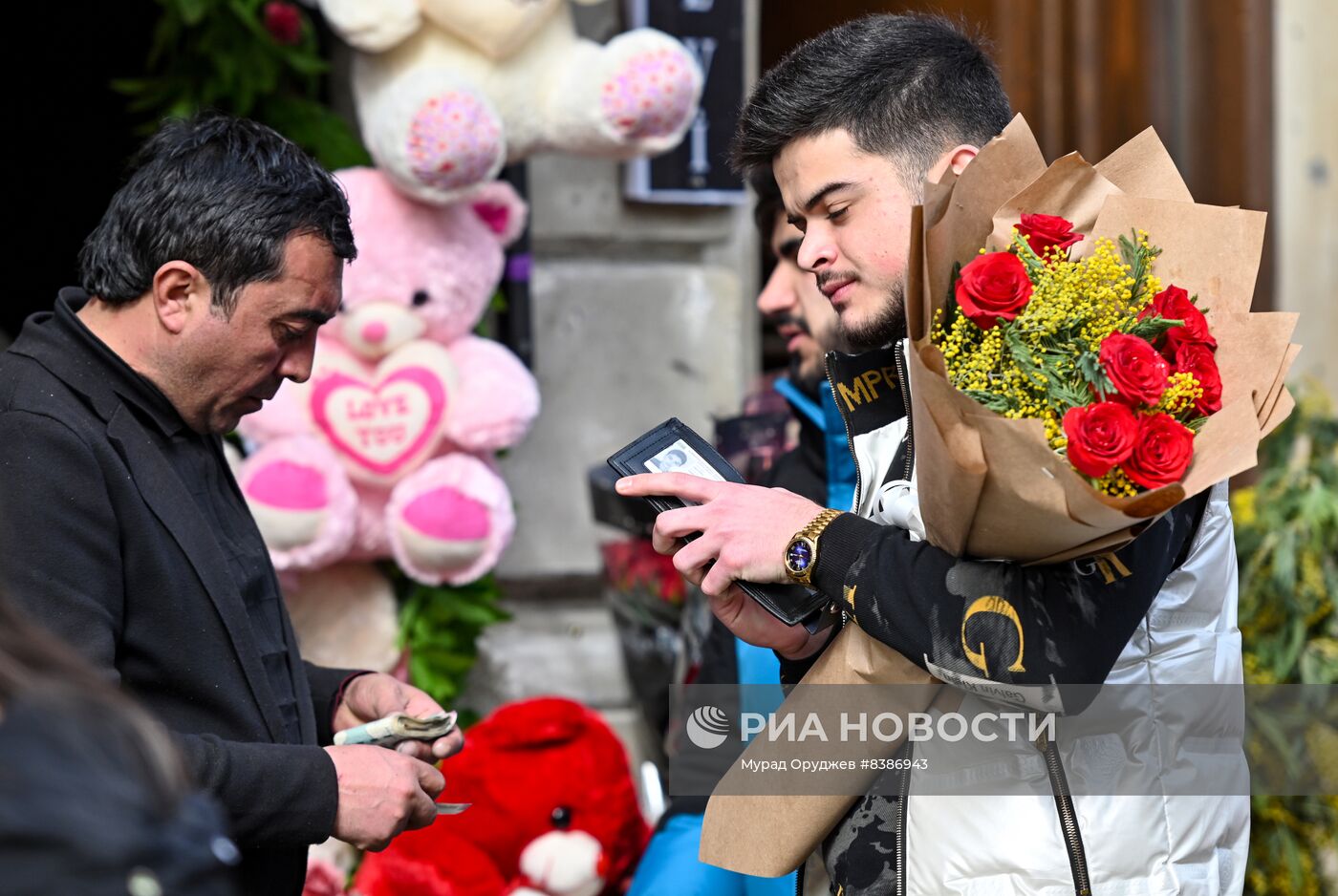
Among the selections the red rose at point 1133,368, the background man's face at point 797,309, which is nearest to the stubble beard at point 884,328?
the red rose at point 1133,368

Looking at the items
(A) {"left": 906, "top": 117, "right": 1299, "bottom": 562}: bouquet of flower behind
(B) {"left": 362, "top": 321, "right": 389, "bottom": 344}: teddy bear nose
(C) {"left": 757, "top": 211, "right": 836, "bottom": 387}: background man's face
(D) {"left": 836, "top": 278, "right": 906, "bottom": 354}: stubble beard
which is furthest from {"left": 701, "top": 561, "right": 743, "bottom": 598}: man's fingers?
(B) {"left": 362, "top": 321, "right": 389, "bottom": 344}: teddy bear nose

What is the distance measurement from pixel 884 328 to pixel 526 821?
1.32 metres

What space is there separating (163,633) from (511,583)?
5.95ft

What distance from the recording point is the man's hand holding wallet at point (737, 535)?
5.03 feet

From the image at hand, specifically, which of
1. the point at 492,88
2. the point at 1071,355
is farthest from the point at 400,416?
the point at 1071,355

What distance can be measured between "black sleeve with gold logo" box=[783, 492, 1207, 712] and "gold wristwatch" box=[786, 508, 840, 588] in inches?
1.1

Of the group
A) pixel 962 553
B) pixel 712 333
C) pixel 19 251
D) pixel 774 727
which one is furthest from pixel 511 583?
pixel 962 553

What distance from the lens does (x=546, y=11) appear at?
9.41 feet

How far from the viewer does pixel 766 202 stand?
2.74 m

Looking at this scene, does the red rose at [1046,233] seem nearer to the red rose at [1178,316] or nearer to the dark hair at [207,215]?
the red rose at [1178,316]

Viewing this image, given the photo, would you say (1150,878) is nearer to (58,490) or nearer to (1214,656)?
(1214,656)

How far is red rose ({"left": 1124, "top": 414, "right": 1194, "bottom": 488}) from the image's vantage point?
1317 mm

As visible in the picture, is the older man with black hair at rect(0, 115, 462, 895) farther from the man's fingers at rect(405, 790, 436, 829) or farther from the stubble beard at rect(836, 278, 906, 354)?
the stubble beard at rect(836, 278, 906, 354)

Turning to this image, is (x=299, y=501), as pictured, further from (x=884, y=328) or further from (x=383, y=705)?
(x=884, y=328)
